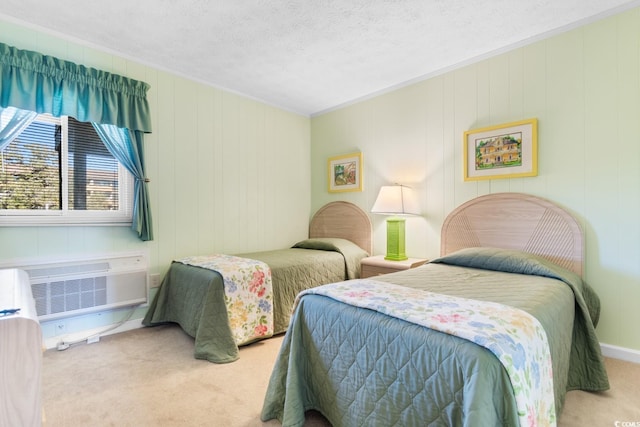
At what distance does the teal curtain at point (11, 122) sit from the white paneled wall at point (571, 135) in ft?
10.4

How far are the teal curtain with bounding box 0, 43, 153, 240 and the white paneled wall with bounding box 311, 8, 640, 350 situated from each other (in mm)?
2517

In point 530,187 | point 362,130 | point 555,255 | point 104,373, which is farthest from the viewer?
point 362,130

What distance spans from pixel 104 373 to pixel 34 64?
2.18 m

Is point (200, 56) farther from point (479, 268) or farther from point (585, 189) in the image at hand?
point (585, 189)

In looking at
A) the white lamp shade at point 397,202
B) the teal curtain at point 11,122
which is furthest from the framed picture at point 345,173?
the teal curtain at point 11,122

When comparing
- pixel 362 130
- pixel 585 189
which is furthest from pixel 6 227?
pixel 585 189

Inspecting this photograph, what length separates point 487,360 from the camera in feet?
3.32

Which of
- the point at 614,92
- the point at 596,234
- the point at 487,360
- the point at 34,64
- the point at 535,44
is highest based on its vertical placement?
the point at 535,44

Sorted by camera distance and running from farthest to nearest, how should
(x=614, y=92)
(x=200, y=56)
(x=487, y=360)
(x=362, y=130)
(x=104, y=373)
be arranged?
(x=362, y=130), (x=200, y=56), (x=614, y=92), (x=104, y=373), (x=487, y=360)

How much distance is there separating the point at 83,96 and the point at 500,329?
10.2 ft

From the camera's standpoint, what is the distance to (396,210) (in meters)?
3.03

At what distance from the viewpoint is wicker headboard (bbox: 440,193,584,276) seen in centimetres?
231

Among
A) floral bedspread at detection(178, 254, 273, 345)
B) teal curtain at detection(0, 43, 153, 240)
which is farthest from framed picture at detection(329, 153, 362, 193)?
teal curtain at detection(0, 43, 153, 240)

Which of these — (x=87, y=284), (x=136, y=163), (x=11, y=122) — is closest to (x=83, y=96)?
(x=11, y=122)
